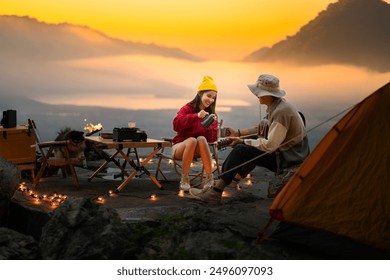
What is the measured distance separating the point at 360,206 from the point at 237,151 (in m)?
1.61

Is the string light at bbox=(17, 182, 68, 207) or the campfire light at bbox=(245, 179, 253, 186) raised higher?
the campfire light at bbox=(245, 179, 253, 186)

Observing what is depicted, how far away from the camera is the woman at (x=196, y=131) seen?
19.9 ft

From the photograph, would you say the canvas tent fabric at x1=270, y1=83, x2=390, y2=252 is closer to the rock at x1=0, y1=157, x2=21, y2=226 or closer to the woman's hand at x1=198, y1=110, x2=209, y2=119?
the woman's hand at x1=198, y1=110, x2=209, y2=119

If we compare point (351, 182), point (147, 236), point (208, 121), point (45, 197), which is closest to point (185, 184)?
point (208, 121)

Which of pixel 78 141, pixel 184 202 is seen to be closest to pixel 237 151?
pixel 184 202

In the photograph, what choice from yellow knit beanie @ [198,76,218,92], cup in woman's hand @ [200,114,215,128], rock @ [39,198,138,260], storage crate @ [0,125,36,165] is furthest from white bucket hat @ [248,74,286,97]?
storage crate @ [0,125,36,165]

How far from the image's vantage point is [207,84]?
20.4 ft

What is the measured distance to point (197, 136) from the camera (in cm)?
629

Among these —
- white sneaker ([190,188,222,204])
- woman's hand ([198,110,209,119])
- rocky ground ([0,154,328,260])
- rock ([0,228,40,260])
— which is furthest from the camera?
woman's hand ([198,110,209,119])

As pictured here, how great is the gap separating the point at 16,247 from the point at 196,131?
2.64 m

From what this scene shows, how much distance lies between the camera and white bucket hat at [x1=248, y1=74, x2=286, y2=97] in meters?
5.16

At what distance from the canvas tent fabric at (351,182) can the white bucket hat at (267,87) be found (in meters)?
1.28

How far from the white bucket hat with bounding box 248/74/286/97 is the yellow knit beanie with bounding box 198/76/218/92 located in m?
1.04

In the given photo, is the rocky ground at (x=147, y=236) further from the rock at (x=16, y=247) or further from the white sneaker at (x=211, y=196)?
the white sneaker at (x=211, y=196)
